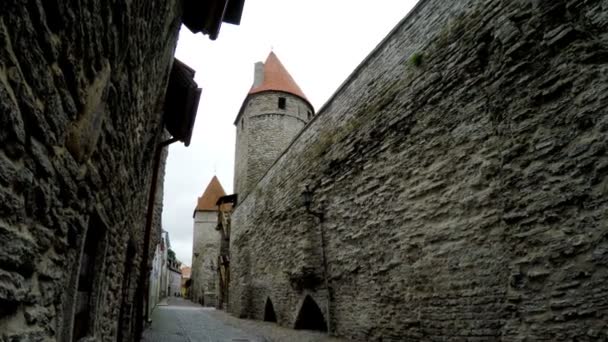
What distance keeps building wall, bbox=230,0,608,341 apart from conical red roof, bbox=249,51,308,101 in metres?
13.5

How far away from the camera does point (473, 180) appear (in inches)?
192

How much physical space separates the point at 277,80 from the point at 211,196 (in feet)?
64.5

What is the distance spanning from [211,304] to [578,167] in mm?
27430

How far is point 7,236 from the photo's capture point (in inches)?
46.5

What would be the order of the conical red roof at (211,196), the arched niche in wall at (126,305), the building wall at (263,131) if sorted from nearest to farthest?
the arched niche in wall at (126,305), the building wall at (263,131), the conical red roof at (211,196)

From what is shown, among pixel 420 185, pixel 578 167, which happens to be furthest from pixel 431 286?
pixel 578 167

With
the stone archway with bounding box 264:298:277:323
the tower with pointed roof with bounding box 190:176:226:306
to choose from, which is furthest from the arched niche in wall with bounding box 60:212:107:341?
the tower with pointed roof with bounding box 190:176:226:306

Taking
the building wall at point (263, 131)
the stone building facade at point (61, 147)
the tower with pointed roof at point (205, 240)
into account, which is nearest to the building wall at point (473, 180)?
the stone building facade at point (61, 147)

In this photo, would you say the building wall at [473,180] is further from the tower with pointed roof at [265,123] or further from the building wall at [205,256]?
the building wall at [205,256]

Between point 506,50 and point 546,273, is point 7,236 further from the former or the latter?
point 506,50

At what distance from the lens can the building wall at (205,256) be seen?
2842 cm

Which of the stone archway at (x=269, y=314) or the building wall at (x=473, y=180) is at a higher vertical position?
the building wall at (x=473, y=180)

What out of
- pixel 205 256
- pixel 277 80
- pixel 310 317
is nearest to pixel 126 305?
pixel 310 317

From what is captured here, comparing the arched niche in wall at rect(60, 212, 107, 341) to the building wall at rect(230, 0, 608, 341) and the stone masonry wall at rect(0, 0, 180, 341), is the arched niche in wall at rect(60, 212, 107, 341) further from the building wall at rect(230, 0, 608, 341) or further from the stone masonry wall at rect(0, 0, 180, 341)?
the building wall at rect(230, 0, 608, 341)
